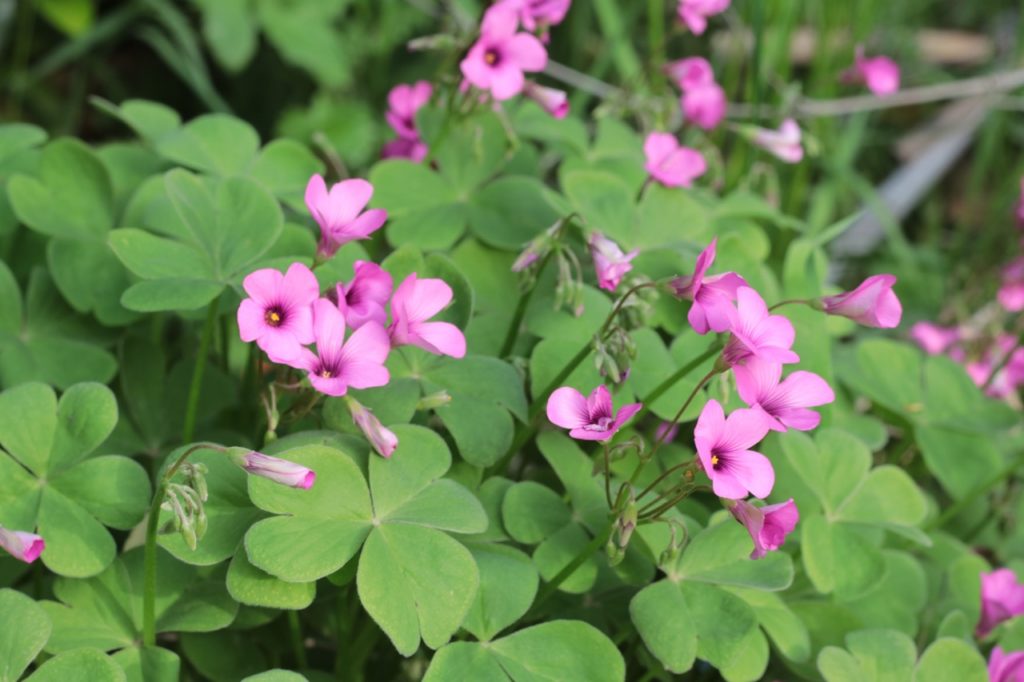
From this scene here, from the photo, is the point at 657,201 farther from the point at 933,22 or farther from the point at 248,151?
the point at 933,22

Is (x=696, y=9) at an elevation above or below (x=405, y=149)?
above

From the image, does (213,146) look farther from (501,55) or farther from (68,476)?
(68,476)

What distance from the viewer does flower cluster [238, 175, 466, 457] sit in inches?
47.3

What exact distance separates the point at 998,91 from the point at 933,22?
173 cm

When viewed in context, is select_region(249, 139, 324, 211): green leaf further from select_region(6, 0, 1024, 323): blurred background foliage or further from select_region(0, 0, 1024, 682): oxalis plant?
select_region(6, 0, 1024, 323): blurred background foliage

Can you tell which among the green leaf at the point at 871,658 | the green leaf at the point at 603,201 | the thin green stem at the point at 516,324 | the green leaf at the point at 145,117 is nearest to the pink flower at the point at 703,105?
the green leaf at the point at 603,201

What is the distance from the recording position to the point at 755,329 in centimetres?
122

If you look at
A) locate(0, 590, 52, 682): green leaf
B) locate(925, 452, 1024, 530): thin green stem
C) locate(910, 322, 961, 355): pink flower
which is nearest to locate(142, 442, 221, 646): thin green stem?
locate(0, 590, 52, 682): green leaf

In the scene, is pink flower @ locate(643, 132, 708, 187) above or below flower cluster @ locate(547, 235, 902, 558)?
below

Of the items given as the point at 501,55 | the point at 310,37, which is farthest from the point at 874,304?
the point at 310,37

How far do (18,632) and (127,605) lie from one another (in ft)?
0.59

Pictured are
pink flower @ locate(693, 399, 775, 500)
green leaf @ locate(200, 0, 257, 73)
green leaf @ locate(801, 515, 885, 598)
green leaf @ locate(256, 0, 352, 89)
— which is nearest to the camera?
pink flower @ locate(693, 399, 775, 500)

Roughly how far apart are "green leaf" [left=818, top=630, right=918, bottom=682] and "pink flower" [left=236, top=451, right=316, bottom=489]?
0.68 metres

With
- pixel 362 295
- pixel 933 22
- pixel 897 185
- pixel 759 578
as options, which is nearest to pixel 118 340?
pixel 362 295
